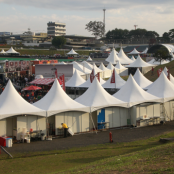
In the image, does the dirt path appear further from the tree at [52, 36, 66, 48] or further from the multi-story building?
the multi-story building

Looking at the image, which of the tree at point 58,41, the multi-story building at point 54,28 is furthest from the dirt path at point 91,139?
the multi-story building at point 54,28

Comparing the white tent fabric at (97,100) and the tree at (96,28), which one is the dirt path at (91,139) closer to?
the white tent fabric at (97,100)

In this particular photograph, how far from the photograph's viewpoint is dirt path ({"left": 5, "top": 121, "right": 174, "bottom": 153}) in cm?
1329

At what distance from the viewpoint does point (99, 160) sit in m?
10.4

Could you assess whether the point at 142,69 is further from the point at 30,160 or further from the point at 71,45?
the point at 71,45

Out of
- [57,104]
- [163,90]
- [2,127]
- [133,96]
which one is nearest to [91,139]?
[57,104]

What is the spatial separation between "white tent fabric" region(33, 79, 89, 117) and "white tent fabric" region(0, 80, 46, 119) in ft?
2.05

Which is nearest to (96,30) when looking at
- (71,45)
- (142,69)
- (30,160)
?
(71,45)

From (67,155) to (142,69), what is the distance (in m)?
31.9

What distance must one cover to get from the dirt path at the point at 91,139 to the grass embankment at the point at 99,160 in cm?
69

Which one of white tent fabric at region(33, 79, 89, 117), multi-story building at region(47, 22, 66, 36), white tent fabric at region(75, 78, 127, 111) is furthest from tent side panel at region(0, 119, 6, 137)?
multi-story building at region(47, 22, 66, 36)

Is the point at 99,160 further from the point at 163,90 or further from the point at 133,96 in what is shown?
the point at 163,90

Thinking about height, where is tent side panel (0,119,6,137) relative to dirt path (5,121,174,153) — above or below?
above

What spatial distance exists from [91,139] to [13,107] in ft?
14.3
